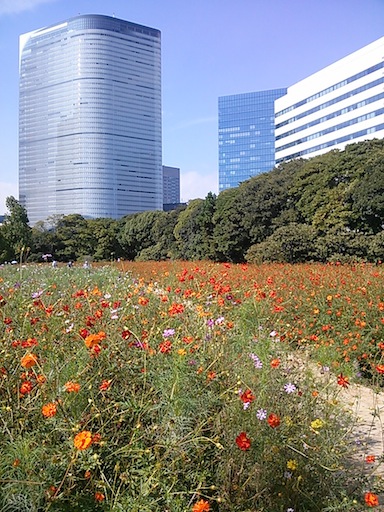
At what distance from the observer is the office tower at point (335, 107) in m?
37.9

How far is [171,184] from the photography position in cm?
9319

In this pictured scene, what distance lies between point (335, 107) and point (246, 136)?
147ft

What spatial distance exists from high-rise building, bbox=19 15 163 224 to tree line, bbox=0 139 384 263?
126 feet

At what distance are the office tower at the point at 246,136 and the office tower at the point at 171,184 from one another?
9.61m

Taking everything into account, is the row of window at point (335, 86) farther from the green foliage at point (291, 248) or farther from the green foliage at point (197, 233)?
the green foliage at point (291, 248)

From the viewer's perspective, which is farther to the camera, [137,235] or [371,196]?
[137,235]

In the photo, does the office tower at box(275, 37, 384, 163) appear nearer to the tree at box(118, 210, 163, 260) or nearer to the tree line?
the tree at box(118, 210, 163, 260)

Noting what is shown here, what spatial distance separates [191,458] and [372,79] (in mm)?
41729

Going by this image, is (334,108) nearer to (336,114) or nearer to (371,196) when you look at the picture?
(336,114)

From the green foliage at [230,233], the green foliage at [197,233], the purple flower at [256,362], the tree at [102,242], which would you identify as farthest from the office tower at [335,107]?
the purple flower at [256,362]

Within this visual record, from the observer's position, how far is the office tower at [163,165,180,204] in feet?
299

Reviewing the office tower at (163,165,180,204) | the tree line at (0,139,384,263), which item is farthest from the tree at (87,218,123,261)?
the office tower at (163,165,180,204)

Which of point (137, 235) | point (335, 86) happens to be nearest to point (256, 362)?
point (137, 235)

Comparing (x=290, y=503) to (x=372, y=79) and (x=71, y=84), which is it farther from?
(x=71, y=84)
